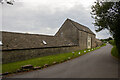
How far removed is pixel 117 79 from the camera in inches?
245

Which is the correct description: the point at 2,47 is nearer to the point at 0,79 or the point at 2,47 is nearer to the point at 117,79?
the point at 0,79

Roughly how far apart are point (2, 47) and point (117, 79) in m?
14.6

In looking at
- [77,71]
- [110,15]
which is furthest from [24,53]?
[110,15]

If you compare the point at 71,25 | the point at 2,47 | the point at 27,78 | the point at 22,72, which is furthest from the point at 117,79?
the point at 71,25

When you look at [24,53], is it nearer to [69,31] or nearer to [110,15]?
[110,15]

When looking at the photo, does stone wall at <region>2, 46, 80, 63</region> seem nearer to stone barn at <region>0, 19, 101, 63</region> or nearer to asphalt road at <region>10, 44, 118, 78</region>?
stone barn at <region>0, 19, 101, 63</region>

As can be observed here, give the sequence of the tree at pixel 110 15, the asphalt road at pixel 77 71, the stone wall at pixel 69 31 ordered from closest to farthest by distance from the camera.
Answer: the asphalt road at pixel 77 71
the tree at pixel 110 15
the stone wall at pixel 69 31

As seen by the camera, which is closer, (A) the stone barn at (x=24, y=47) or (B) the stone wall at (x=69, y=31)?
(A) the stone barn at (x=24, y=47)

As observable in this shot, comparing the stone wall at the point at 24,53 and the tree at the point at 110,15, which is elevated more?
the tree at the point at 110,15

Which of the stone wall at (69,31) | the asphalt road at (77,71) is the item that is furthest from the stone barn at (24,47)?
the asphalt road at (77,71)

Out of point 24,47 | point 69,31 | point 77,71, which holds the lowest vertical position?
point 77,71

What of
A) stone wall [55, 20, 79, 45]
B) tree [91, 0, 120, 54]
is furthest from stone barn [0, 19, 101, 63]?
tree [91, 0, 120, 54]

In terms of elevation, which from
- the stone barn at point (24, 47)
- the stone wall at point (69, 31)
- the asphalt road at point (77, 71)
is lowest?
the asphalt road at point (77, 71)

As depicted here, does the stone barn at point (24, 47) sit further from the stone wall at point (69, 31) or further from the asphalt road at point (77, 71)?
the asphalt road at point (77, 71)
